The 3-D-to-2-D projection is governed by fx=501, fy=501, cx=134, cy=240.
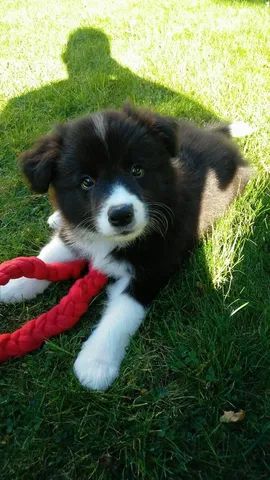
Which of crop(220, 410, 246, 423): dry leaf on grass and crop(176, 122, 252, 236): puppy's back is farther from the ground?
crop(176, 122, 252, 236): puppy's back

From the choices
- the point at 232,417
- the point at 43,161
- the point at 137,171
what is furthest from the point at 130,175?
the point at 232,417

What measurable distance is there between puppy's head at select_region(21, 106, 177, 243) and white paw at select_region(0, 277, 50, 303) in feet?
1.49

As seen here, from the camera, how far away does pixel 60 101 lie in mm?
4941

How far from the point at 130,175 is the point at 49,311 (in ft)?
2.78

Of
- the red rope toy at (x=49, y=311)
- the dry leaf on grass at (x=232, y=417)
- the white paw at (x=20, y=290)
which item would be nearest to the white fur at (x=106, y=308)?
the white paw at (x=20, y=290)

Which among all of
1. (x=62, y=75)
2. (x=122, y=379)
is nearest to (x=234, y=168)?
(x=122, y=379)

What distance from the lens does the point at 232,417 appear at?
7.09 feet

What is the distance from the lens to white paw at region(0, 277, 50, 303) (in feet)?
9.55

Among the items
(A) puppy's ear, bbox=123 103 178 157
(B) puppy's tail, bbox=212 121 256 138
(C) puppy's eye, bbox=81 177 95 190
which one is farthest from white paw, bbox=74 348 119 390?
(B) puppy's tail, bbox=212 121 256 138

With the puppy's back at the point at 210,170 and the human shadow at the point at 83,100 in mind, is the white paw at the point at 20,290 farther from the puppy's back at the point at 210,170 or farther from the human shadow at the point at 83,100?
the human shadow at the point at 83,100

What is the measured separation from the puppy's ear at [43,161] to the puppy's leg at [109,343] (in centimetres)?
76

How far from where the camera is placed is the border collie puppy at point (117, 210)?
2496mm

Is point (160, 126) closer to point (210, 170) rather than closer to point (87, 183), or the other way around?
point (87, 183)

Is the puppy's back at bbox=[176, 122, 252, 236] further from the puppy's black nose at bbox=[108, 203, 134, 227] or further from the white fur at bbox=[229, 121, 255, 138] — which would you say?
the puppy's black nose at bbox=[108, 203, 134, 227]
